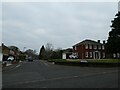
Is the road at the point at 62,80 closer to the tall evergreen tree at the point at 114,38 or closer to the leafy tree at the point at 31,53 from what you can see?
the tall evergreen tree at the point at 114,38

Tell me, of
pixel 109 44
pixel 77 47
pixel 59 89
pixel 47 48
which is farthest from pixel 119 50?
pixel 47 48

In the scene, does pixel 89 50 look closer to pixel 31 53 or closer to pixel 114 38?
pixel 114 38

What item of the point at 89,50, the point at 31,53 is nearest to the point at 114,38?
the point at 89,50

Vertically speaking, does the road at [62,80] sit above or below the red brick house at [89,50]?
below

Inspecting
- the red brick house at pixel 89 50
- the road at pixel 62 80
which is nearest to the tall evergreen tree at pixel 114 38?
the road at pixel 62 80

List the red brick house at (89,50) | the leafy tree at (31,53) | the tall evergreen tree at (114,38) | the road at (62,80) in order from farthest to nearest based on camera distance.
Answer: the leafy tree at (31,53), the red brick house at (89,50), the tall evergreen tree at (114,38), the road at (62,80)

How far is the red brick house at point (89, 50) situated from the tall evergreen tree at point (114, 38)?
40.4m

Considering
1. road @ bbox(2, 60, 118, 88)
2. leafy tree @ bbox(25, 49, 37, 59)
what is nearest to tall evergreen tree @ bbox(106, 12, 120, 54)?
road @ bbox(2, 60, 118, 88)

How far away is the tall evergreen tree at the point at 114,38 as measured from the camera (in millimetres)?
43806

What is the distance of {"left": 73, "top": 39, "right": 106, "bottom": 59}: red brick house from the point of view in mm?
87312

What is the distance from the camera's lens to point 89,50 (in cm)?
8862

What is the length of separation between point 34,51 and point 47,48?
192 feet

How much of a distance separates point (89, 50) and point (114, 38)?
144 feet

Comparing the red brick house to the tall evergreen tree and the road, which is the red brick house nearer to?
the tall evergreen tree
